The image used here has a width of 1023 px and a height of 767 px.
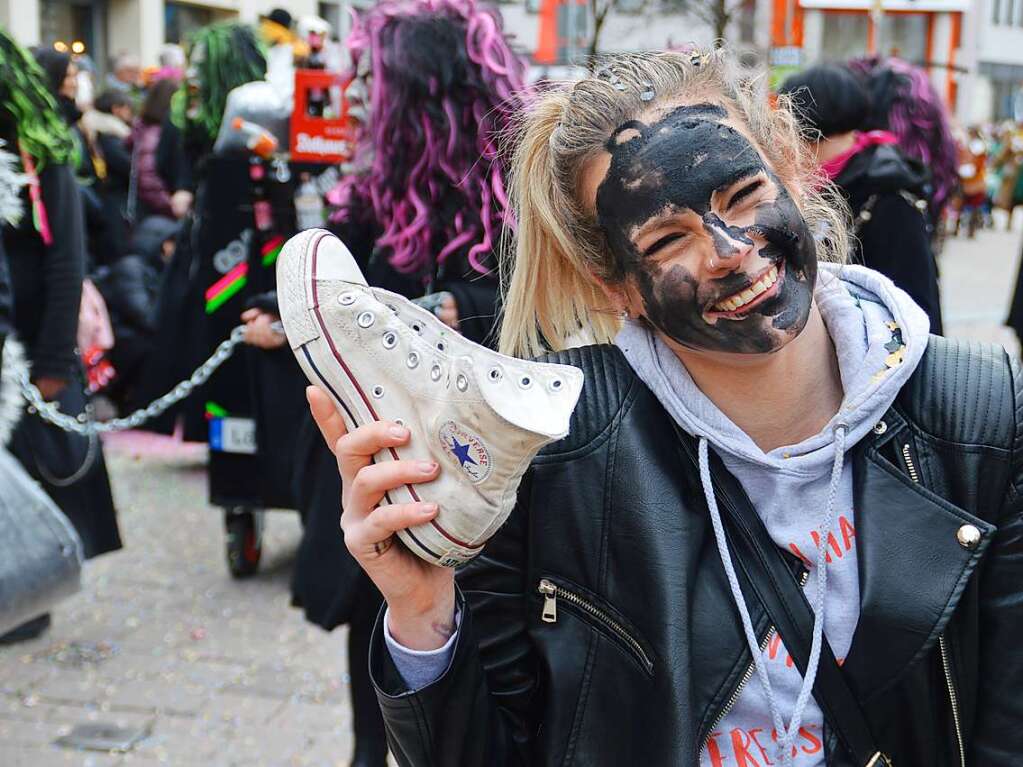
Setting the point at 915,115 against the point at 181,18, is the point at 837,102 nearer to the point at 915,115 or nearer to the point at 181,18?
the point at 915,115

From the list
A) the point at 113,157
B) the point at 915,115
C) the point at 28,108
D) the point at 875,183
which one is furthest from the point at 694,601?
the point at 113,157

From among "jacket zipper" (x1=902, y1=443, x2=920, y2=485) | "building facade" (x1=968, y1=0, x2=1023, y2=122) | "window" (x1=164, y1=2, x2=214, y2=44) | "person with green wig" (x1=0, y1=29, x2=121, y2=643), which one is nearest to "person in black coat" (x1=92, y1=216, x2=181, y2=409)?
"person with green wig" (x1=0, y1=29, x2=121, y2=643)

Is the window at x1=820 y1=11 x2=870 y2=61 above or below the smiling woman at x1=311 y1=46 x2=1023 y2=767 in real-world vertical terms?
above

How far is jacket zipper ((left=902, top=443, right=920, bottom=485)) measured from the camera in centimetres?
158

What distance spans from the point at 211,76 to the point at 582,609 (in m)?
5.58

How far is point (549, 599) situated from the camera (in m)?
1.60

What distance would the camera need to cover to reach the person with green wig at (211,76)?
6.56 m

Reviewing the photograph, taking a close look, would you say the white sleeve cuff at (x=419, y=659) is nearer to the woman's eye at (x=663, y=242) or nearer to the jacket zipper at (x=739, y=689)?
the jacket zipper at (x=739, y=689)

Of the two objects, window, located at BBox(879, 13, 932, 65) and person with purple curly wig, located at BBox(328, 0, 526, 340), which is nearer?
person with purple curly wig, located at BBox(328, 0, 526, 340)

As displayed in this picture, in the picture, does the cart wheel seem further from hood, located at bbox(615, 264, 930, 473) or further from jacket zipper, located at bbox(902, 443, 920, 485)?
jacket zipper, located at bbox(902, 443, 920, 485)

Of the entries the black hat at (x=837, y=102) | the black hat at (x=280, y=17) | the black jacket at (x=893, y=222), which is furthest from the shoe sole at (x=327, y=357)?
the black hat at (x=280, y=17)

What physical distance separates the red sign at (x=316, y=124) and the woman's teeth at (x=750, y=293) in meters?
3.05

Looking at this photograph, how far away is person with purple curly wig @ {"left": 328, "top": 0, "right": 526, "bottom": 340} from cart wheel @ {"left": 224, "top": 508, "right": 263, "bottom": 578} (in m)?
2.13

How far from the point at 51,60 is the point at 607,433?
4313mm
